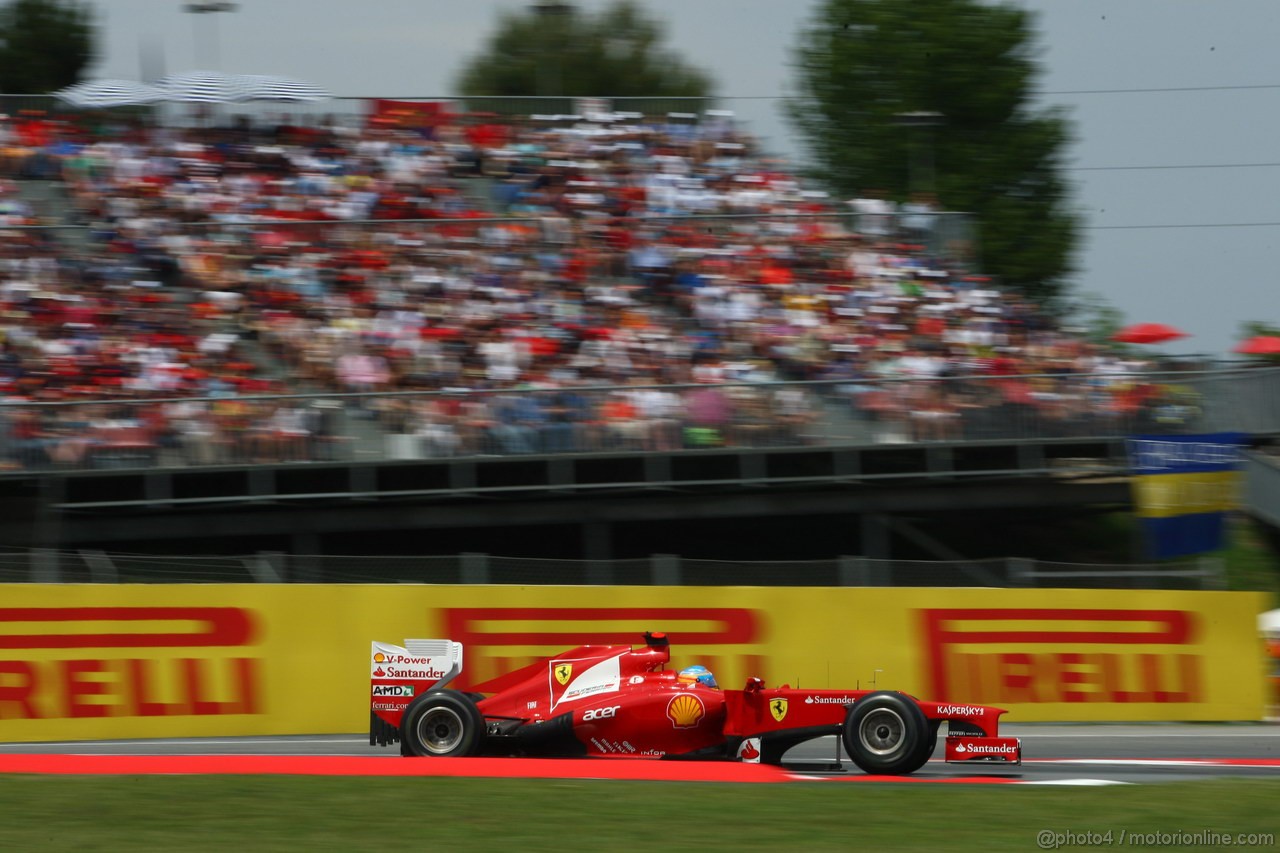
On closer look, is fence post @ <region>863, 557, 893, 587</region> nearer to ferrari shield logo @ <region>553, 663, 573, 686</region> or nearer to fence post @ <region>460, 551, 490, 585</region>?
fence post @ <region>460, 551, 490, 585</region>

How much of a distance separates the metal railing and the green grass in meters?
3.91

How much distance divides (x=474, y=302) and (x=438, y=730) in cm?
730

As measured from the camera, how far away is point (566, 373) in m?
15.8

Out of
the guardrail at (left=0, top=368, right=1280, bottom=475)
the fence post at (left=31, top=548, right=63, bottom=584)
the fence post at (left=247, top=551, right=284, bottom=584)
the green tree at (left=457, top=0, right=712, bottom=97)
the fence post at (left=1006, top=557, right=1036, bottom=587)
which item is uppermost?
the green tree at (left=457, top=0, right=712, bottom=97)

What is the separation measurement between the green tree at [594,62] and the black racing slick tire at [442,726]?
132 ft

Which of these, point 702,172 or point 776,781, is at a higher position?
point 702,172

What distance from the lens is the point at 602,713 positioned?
9.60 metres

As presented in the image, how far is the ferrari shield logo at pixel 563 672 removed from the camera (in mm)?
9812

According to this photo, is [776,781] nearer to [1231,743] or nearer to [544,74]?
[1231,743]

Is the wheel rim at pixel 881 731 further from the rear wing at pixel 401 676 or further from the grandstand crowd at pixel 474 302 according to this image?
the grandstand crowd at pixel 474 302

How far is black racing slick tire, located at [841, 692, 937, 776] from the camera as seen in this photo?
9180mm

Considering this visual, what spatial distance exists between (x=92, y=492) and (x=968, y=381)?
28.9 feet

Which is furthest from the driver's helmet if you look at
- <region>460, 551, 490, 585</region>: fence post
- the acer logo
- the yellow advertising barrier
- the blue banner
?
the blue banner

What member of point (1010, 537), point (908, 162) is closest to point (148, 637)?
point (1010, 537)
